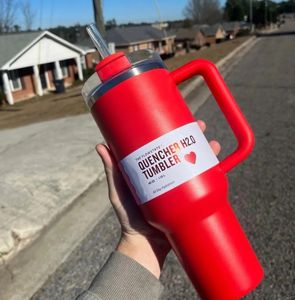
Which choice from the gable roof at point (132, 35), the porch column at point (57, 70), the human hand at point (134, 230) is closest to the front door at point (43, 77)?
the porch column at point (57, 70)

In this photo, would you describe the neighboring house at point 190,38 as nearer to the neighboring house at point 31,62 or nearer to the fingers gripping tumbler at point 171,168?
the neighboring house at point 31,62

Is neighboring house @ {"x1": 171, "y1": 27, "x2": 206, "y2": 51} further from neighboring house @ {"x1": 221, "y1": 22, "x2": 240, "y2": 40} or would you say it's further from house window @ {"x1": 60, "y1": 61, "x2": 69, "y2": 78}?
house window @ {"x1": 60, "y1": 61, "x2": 69, "y2": 78}

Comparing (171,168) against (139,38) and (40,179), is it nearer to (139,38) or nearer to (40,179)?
(40,179)

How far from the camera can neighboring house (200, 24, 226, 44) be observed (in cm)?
5479

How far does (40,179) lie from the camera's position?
534 cm

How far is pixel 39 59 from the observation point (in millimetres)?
32969

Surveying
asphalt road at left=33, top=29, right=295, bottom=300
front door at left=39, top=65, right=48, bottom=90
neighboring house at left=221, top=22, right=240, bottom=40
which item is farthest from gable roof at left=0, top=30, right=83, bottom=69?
asphalt road at left=33, top=29, right=295, bottom=300

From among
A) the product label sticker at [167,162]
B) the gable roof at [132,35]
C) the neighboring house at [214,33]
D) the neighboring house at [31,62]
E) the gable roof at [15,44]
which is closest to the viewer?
the product label sticker at [167,162]

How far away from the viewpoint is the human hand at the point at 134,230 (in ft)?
5.24

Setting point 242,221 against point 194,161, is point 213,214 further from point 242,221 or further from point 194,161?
point 242,221

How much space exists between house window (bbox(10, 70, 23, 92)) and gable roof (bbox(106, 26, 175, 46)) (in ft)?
75.2

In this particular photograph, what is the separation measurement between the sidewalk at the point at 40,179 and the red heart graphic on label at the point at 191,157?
2.77 m

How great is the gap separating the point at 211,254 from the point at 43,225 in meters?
3.04

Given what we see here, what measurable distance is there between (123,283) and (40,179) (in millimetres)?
4063
